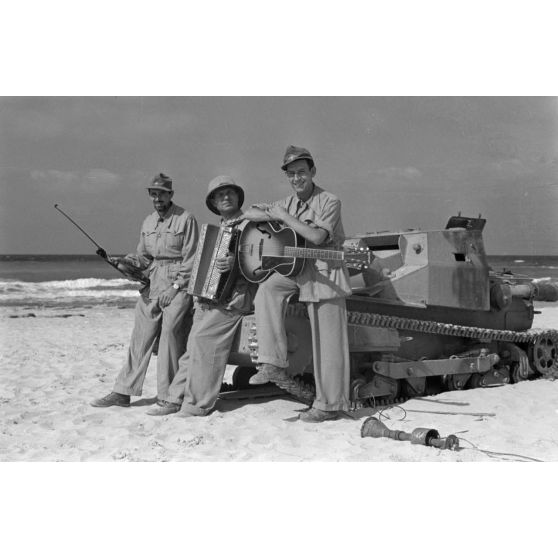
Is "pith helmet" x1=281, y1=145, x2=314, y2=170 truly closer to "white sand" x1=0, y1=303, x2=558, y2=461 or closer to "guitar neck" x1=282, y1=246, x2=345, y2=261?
"guitar neck" x1=282, y1=246, x2=345, y2=261

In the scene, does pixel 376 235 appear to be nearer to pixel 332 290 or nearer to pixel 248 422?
pixel 332 290

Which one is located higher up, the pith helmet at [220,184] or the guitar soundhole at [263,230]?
the pith helmet at [220,184]

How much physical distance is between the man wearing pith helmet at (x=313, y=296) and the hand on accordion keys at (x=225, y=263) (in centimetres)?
42

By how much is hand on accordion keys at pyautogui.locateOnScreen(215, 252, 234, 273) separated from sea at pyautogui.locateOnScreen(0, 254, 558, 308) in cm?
1621

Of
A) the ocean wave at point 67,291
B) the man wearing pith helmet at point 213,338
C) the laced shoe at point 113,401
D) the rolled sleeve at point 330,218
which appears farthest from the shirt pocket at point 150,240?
the ocean wave at point 67,291

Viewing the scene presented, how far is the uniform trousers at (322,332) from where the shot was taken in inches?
256

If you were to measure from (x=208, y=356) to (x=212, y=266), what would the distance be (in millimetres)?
877

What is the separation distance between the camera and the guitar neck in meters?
6.36

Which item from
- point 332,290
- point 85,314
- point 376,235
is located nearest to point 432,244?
point 376,235

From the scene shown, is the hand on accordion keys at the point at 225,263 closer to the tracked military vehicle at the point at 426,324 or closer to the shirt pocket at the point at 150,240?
the tracked military vehicle at the point at 426,324

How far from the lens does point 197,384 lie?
7059 mm

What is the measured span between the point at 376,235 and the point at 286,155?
2424mm

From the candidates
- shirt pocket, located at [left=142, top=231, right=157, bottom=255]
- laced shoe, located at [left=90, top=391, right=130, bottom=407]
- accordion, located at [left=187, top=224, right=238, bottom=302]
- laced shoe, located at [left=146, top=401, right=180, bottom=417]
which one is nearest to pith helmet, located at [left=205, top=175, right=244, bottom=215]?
accordion, located at [left=187, top=224, right=238, bottom=302]

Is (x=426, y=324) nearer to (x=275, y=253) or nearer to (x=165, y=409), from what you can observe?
(x=275, y=253)
